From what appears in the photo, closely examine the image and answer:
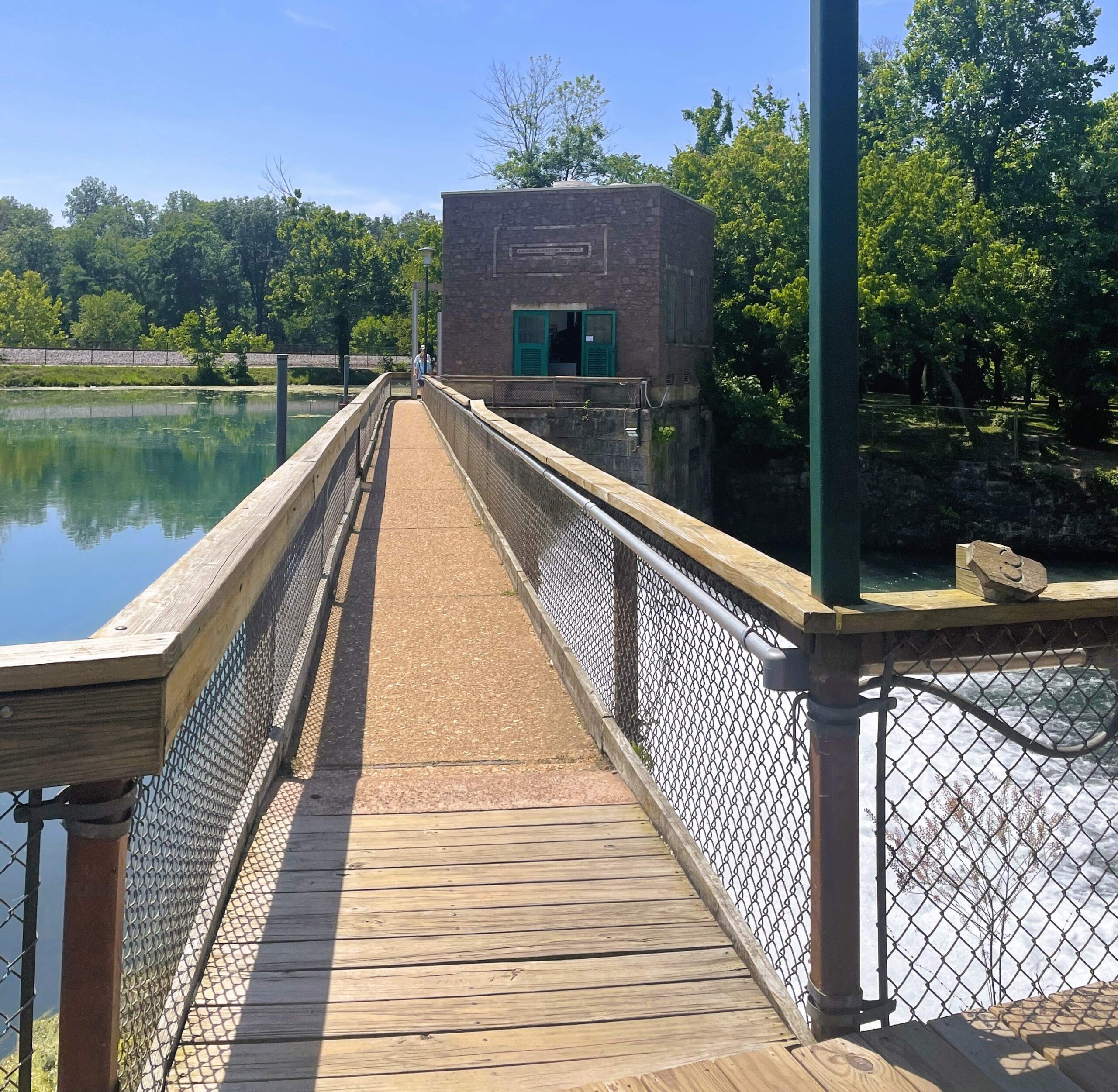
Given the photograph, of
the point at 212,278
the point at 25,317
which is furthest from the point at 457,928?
the point at 212,278

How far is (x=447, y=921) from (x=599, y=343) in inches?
1288

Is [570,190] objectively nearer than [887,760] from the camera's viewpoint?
No

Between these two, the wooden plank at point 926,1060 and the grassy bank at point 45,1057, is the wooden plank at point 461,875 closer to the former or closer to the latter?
the wooden plank at point 926,1060

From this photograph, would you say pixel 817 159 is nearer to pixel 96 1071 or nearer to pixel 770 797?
pixel 96 1071

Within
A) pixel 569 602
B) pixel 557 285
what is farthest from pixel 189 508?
pixel 569 602

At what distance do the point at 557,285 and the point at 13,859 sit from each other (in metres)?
34.7

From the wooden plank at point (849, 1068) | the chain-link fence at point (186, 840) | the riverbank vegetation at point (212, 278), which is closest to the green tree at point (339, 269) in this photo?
the riverbank vegetation at point (212, 278)

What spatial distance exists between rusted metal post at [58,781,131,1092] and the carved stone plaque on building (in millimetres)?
34204

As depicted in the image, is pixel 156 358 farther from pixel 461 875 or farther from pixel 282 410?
pixel 461 875

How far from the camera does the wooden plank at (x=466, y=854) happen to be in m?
3.69

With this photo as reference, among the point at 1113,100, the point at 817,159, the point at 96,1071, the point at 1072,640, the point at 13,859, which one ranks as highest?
the point at 1113,100

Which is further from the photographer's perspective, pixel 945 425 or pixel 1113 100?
pixel 1113 100

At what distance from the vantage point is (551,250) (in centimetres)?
3509

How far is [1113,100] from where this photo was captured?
133ft
